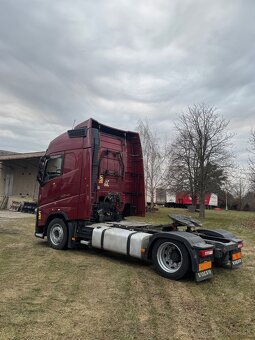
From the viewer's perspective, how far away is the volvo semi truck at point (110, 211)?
6.45 metres

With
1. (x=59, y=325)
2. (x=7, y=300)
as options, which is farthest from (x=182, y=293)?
(x=7, y=300)

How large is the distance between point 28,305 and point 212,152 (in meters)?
21.0

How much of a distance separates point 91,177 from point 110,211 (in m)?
1.37

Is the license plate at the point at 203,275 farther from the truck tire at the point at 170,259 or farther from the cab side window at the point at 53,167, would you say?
the cab side window at the point at 53,167

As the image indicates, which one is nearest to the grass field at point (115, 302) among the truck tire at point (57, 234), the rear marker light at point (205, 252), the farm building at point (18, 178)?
the rear marker light at point (205, 252)

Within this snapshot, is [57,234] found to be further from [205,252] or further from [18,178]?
[18,178]

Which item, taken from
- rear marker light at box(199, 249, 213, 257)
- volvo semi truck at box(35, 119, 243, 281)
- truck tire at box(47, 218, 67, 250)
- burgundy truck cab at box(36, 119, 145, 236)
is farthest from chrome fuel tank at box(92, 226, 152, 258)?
rear marker light at box(199, 249, 213, 257)

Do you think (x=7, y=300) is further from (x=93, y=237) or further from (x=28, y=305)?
(x=93, y=237)

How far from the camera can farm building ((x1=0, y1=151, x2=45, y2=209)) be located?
26844 mm

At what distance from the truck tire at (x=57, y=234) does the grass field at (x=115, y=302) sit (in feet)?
3.55

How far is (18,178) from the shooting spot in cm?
3023

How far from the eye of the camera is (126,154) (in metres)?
9.97

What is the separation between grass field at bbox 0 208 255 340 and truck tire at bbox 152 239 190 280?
0.60 ft

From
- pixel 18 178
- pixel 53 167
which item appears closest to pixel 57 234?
pixel 53 167
